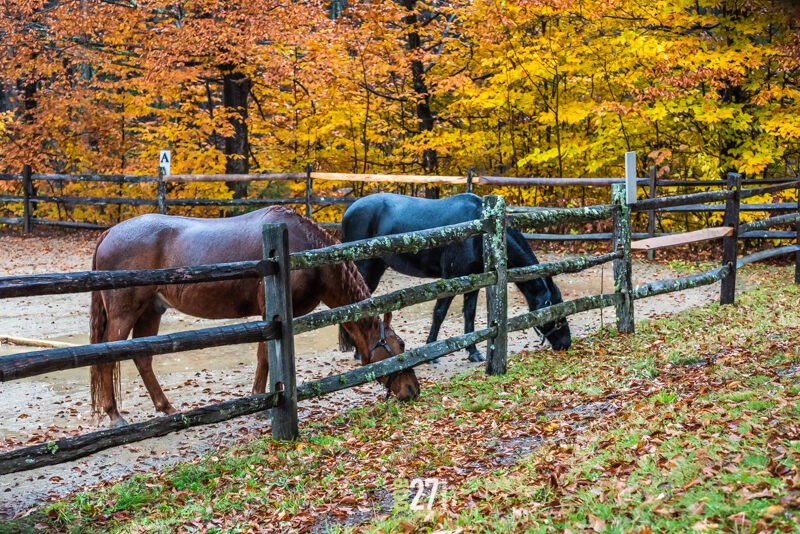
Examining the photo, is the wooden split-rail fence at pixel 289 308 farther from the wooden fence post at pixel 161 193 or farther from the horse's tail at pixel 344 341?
the wooden fence post at pixel 161 193

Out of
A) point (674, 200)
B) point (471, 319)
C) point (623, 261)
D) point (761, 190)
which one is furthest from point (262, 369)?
point (761, 190)

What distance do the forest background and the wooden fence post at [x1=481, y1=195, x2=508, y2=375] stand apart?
A: 7.81m

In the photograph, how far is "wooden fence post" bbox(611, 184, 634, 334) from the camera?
8.23 meters

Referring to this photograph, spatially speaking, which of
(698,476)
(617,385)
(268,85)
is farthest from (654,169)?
(698,476)

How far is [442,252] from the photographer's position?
8.65 meters

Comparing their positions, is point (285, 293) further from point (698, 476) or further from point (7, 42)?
point (7, 42)

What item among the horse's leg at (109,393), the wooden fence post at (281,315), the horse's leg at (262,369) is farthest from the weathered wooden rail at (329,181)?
the horse's leg at (109,393)

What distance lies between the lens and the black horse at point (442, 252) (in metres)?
8.10

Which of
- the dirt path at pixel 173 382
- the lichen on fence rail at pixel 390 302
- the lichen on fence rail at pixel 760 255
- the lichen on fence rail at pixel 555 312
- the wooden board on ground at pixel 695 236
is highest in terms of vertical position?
the wooden board on ground at pixel 695 236

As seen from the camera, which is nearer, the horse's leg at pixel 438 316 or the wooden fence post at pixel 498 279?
the wooden fence post at pixel 498 279

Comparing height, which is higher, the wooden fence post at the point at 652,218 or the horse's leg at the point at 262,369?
the wooden fence post at the point at 652,218

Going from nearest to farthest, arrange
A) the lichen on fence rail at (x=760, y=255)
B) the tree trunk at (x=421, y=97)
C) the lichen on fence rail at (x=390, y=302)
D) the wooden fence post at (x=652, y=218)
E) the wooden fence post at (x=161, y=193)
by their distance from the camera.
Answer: the lichen on fence rail at (x=390, y=302), the lichen on fence rail at (x=760, y=255), the wooden fence post at (x=652, y=218), the tree trunk at (x=421, y=97), the wooden fence post at (x=161, y=193)

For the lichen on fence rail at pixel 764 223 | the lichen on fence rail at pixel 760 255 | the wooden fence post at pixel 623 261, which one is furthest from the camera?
the lichen on fence rail at pixel 760 255

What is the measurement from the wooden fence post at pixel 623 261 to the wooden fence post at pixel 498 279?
5.82ft
